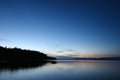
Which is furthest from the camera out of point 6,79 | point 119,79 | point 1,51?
point 1,51

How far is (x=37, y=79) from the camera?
2756 cm

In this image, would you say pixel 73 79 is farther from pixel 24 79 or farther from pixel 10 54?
pixel 10 54

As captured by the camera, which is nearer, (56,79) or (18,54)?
(56,79)

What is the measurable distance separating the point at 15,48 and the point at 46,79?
11575 cm

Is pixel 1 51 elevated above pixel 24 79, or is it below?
above

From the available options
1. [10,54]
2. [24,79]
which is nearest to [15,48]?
[10,54]

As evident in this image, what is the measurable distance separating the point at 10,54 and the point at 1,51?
8183 mm

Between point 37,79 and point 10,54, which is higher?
point 10,54

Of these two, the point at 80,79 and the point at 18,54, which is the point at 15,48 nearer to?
the point at 18,54

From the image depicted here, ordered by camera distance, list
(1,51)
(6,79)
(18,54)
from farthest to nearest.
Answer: (18,54) < (1,51) < (6,79)

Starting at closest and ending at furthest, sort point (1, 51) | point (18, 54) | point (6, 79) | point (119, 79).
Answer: point (6, 79) < point (119, 79) < point (1, 51) < point (18, 54)

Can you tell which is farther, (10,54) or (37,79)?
(10,54)

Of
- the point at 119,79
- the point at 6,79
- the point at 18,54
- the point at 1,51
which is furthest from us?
the point at 18,54

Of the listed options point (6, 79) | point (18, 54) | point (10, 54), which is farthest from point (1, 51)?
point (6, 79)
